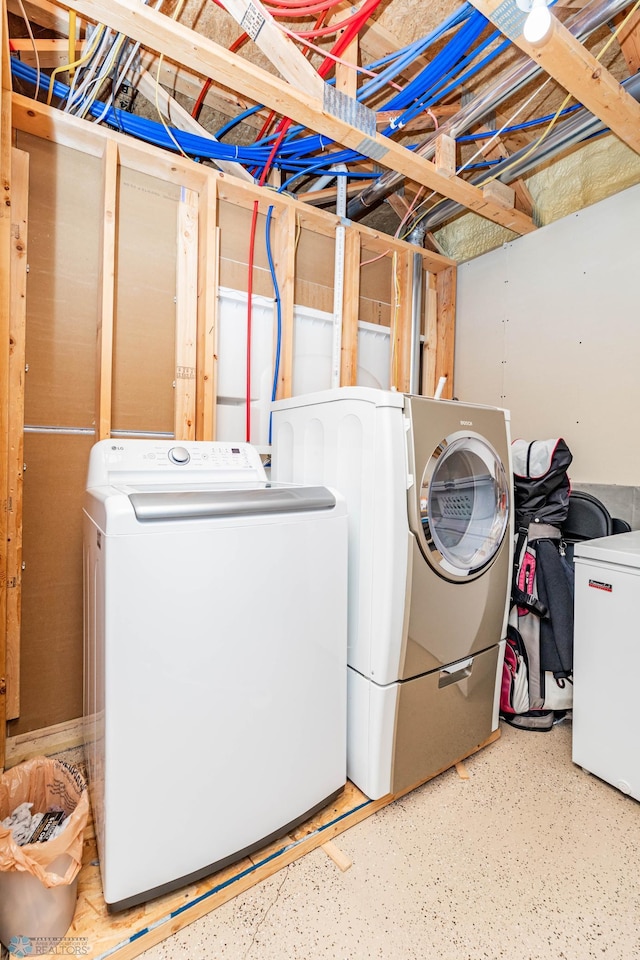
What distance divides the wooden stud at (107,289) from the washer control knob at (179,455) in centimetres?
42

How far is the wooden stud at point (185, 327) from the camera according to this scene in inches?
81.3

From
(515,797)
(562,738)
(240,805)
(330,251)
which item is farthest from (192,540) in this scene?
(330,251)

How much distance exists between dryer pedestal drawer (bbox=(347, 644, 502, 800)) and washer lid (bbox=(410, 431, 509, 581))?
391 millimetres

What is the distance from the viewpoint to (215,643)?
120 cm

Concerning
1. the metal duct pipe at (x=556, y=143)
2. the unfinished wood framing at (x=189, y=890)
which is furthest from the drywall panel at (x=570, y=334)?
the unfinished wood framing at (x=189, y=890)

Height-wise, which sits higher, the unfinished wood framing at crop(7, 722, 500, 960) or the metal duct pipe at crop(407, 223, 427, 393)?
the metal duct pipe at crop(407, 223, 427, 393)

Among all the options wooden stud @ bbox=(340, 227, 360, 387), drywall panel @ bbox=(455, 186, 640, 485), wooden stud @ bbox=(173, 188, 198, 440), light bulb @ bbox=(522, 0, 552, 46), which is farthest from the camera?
wooden stud @ bbox=(340, 227, 360, 387)

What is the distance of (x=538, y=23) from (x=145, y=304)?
5.45 feet

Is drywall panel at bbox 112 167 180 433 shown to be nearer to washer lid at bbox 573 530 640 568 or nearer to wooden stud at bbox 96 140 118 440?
wooden stud at bbox 96 140 118 440

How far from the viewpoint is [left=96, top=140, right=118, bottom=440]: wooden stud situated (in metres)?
1.81

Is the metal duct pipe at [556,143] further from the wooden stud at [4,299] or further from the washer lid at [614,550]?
the wooden stud at [4,299]

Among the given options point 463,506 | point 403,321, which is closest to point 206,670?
point 463,506

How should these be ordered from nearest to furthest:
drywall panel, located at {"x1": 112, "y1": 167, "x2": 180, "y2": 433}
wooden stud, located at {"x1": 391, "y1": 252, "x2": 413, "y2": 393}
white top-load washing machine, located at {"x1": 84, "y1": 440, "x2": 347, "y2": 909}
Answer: white top-load washing machine, located at {"x1": 84, "y1": 440, "x2": 347, "y2": 909}, drywall panel, located at {"x1": 112, "y1": 167, "x2": 180, "y2": 433}, wooden stud, located at {"x1": 391, "y1": 252, "x2": 413, "y2": 393}

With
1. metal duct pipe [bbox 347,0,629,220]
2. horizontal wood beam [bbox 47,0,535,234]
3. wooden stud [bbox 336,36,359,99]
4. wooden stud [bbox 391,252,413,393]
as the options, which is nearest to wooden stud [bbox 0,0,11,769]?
horizontal wood beam [bbox 47,0,535,234]
